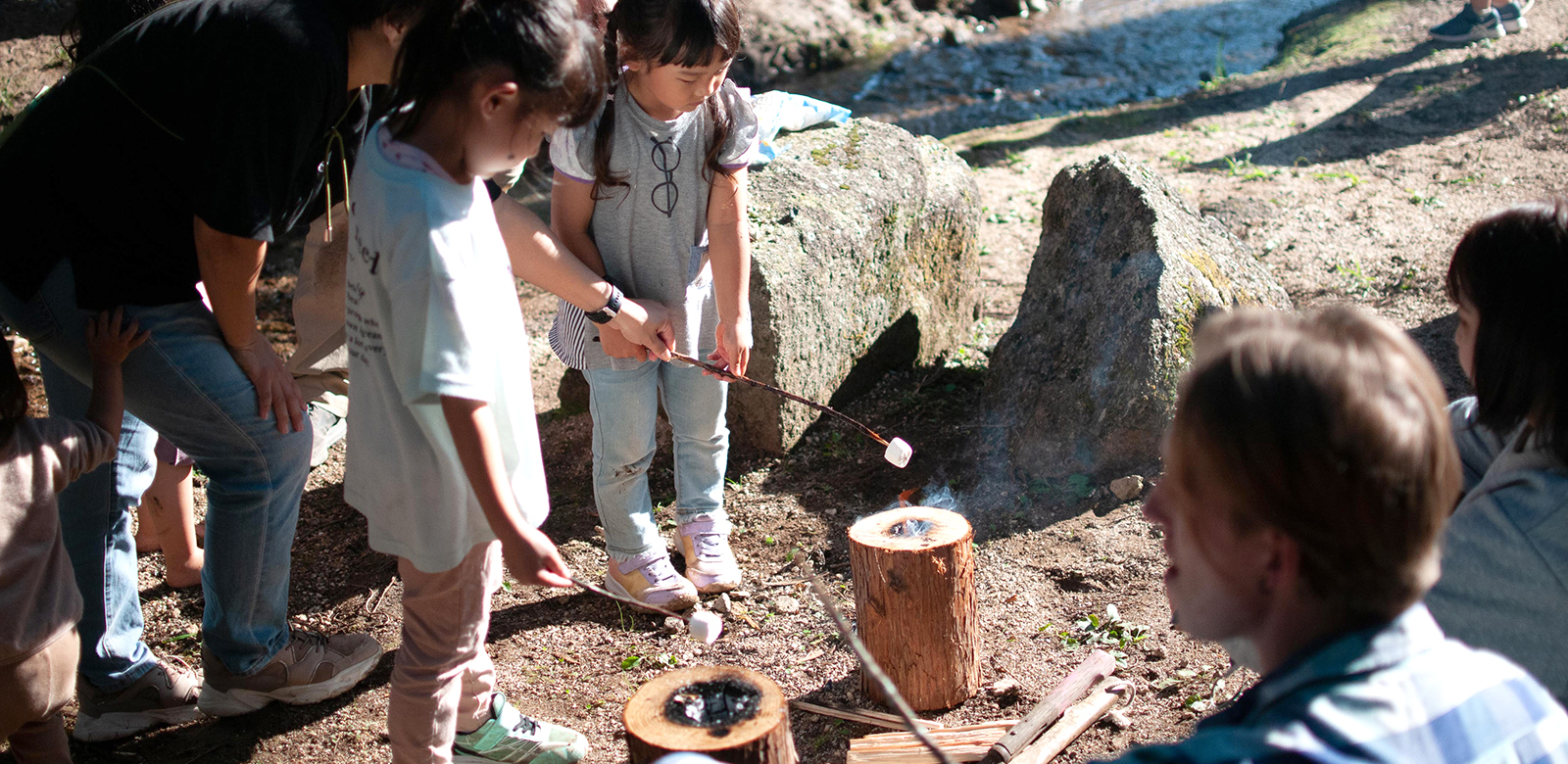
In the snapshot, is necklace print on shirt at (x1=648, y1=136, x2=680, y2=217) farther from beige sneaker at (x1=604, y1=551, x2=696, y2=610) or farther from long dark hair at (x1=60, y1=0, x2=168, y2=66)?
long dark hair at (x1=60, y1=0, x2=168, y2=66)

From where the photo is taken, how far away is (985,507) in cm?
372

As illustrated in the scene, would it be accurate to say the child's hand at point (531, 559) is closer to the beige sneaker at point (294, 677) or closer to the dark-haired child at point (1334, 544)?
the dark-haired child at point (1334, 544)

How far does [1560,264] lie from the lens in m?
1.83

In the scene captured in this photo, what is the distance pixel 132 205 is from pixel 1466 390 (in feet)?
13.8

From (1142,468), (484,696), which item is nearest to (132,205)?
(484,696)

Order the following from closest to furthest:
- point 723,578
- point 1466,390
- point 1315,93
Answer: point 723,578 → point 1466,390 → point 1315,93

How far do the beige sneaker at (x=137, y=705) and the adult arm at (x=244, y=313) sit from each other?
88 cm

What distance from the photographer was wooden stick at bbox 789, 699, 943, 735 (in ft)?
8.81

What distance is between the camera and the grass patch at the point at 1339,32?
32.1 ft

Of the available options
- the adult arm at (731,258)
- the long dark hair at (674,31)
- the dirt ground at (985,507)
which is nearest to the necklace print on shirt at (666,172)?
the adult arm at (731,258)

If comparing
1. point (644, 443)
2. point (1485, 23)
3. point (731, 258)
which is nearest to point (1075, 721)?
point (644, 443)

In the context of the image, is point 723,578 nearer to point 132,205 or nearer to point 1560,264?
point 132,205

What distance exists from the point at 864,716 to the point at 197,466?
5.56 feet

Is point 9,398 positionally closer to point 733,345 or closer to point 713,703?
point 713,703
